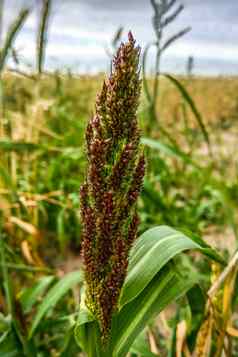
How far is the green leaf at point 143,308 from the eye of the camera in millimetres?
1132

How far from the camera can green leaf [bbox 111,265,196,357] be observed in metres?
1.13

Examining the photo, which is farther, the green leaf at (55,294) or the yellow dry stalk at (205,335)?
the green leaf at (55,294)

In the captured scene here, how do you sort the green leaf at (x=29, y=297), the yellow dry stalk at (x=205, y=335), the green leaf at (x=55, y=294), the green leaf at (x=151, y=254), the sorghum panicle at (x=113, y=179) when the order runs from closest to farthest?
the sorghum panicle at (x=113, y=179), the green leaf at (x=151, y=254), the yellow dry stalk at (x=205, y=335), the green leaf at (x=55, y=294), the green leaf at (x=29, y=297)

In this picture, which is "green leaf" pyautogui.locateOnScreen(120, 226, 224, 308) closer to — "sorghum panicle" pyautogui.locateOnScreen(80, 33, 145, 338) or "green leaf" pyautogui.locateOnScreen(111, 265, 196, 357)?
"green leaf" pyautogui.locateOnScreen(111, 265, 196, 357)

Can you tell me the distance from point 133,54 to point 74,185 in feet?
9.54

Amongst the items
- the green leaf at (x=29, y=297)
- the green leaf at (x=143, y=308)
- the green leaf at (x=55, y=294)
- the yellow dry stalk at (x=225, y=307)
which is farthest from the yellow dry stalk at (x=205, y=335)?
the green leaf at (x=29, y=297)

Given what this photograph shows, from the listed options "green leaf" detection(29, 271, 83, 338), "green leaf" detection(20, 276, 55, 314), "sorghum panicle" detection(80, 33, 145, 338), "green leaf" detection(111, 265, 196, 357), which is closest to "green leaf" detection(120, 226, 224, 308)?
"green leaf" detection(111, 265, 196, 357)

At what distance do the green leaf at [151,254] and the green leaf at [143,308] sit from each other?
34 millimetres

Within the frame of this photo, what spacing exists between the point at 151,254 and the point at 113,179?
363mm

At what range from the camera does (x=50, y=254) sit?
138 inches

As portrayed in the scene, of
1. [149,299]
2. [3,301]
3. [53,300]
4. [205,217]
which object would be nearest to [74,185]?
[205,217]

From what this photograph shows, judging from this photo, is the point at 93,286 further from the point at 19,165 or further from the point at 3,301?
the point at 19,165

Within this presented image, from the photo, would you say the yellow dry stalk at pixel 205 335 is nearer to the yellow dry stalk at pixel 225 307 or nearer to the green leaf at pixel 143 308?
the yellow dry stalk at pixel 225 307

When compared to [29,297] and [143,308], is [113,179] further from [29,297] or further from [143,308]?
[29,297]
